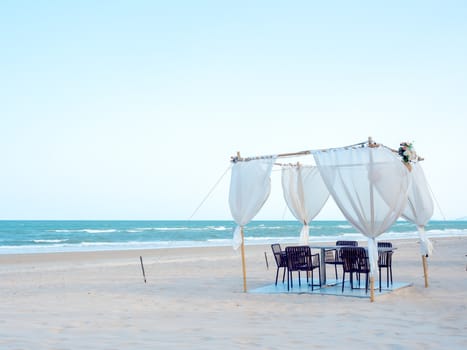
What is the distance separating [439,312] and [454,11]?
7912 mm

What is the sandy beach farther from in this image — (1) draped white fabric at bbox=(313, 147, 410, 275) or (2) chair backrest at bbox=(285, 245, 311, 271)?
(1) draped white fabric at bbox=(313, 147, 410, 275)

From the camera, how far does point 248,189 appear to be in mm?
8102

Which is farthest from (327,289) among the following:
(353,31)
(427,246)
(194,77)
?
(194,77)

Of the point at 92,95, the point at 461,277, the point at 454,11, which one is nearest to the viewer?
the point at 461,277

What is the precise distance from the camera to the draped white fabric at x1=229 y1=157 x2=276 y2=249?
8016 millimetres

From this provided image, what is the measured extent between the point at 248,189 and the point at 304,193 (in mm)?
2465

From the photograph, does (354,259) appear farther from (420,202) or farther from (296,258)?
(420,202)

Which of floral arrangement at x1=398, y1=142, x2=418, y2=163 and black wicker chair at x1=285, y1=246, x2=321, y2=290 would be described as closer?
floral arrangement at x1=398, y1=142, x2=418, y2=163

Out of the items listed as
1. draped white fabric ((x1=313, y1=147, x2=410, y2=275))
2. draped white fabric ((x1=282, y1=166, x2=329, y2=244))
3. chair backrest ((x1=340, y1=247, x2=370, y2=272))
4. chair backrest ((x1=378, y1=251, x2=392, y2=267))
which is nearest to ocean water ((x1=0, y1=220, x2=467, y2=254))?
draped white fabric ((x1=282, y1=166, x2=329, y2=244))

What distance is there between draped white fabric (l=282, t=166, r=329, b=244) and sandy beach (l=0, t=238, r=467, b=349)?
1.54m

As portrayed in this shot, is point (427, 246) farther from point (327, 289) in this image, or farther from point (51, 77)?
point (51, 77)

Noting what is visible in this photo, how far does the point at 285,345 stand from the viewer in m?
4.41

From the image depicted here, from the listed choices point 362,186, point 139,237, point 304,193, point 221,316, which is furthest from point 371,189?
point 139,237

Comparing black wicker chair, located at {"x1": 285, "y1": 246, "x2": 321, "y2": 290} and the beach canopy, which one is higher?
the beach canopy
